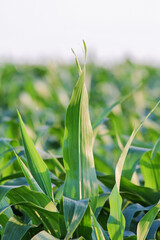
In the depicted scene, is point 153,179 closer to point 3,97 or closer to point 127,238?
point 127,238

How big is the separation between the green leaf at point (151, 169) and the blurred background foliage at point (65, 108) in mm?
168

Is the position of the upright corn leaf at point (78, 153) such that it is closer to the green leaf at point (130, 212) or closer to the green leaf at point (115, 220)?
the green leaf at point (115, 220)

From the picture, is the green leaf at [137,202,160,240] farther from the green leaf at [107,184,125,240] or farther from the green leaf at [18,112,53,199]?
the green leaf at [18,112,53,199]

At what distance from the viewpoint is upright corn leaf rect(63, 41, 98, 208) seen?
79 cm

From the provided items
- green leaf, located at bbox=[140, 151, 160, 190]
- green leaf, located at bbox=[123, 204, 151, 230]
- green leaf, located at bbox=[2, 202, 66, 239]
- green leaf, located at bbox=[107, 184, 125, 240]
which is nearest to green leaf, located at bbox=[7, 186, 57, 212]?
green leaf, located at bbox=[2, 202, 66, 239]

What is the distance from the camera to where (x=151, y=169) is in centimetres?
107

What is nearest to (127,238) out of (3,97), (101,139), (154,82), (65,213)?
(65,213)

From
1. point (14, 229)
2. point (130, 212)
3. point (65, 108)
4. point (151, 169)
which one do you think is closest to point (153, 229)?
point (130, 212)

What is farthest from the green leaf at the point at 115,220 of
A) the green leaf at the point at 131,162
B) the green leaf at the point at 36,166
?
the green leaf at the point at 131,162

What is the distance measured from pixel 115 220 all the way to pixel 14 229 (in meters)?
0.21

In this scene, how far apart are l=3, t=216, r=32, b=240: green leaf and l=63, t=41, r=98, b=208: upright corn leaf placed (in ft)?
0.38

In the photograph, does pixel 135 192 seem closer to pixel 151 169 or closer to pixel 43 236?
pixel 151 169

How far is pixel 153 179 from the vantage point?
3.49 ft

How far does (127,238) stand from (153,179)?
264mm
